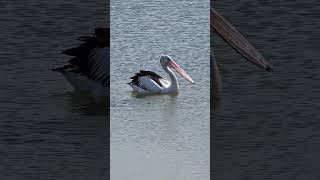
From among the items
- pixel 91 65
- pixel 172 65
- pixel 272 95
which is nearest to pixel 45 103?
pixel 172 65

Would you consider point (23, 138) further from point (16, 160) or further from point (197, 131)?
point (197, 131)

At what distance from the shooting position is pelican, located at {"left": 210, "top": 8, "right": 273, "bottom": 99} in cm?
297

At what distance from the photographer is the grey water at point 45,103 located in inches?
109

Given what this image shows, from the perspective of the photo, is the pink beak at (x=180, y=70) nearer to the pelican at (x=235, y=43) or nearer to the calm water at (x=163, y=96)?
the calm water at (x=163, y=96)

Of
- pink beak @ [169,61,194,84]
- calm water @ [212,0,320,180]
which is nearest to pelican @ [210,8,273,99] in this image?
calm water @ [212,0,320,180]

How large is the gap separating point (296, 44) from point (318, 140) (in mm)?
409

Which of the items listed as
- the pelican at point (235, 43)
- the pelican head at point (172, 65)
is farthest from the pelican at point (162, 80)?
the pelican at point (235, 43)

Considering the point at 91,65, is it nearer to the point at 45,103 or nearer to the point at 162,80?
the point at 162,80

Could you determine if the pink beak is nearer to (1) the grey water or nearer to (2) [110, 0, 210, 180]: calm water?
(2) [110, 0, 210, 180]: calm water

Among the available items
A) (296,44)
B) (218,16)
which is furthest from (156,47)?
(296,44)

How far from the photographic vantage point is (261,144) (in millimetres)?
2875

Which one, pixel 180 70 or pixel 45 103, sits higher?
pixel 180 70

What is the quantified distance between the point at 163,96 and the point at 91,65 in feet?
1.58

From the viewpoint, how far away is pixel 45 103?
303 centimetres
